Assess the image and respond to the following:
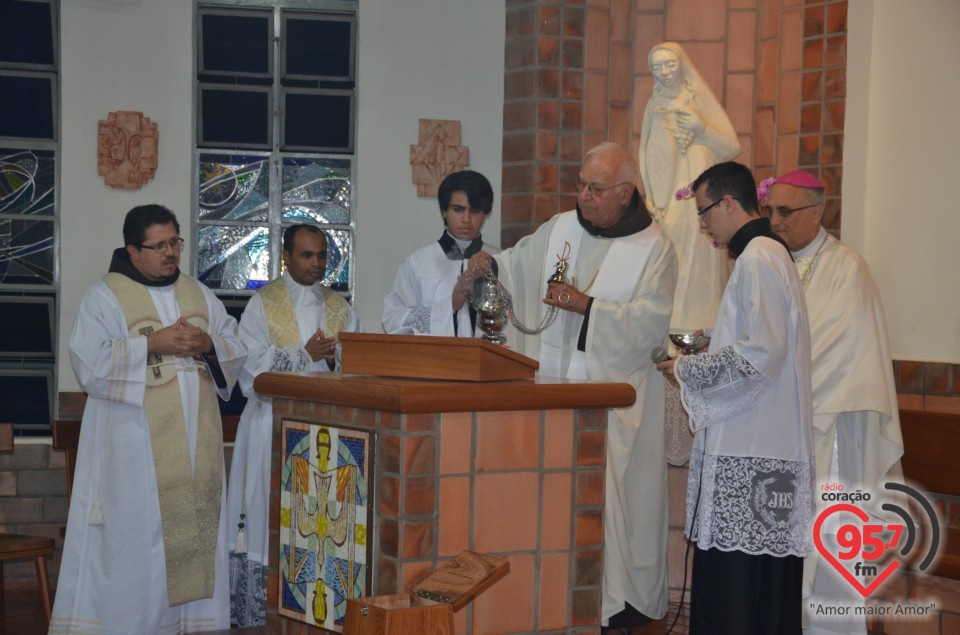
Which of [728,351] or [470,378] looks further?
[728,351]

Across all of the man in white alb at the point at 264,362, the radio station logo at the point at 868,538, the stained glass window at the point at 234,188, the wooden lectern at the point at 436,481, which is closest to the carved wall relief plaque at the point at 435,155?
the stained glass window at the point at 234,188

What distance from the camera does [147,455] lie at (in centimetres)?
497

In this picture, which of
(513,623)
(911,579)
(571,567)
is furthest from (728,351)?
(911,579)

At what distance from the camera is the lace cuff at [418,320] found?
18.1 feet

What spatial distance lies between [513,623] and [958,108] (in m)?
4.31

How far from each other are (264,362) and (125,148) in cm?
216

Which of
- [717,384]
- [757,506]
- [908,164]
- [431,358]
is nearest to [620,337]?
[717,384]

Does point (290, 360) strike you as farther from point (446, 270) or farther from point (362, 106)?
point (362, 106)

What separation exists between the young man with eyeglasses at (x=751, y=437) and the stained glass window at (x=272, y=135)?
3.88 m

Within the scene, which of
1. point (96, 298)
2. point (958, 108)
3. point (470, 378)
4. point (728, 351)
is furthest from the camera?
point (958, 108)

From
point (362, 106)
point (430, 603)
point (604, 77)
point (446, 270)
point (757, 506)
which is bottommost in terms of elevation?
point (757, 506)

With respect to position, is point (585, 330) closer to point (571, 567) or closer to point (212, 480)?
point (571, 567)

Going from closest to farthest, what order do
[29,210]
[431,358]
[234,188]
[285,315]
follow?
[431,358] < [285,315] < [29,210] < [234,188]

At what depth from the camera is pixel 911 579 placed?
518cm
